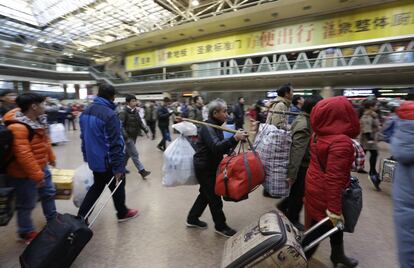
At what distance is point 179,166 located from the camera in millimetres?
2723

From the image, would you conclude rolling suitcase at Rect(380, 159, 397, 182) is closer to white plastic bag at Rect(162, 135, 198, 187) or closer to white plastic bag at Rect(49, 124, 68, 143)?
white plastic bag at Rect(162, 135, 198, 187)

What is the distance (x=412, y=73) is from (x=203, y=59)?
1390 centimetres

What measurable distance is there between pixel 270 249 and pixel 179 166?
140 centimetres

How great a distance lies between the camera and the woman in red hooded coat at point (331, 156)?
5.60ft

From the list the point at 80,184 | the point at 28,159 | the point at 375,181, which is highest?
the point at 28,159

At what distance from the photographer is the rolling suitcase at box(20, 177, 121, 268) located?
1.87 metres

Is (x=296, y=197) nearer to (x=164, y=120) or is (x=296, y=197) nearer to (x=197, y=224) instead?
(x=197, y=224)

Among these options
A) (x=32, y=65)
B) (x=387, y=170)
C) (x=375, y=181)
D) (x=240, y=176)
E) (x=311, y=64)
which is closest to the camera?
(x=240, y=176)

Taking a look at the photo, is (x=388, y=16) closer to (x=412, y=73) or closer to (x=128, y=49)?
(x=412, y=73)

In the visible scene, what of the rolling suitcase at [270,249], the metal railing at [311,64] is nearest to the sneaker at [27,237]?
the rolling suitcase at [270,249]

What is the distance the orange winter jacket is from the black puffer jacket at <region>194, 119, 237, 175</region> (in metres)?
1.53

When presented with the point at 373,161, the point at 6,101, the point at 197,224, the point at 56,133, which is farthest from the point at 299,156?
the point at 56,133

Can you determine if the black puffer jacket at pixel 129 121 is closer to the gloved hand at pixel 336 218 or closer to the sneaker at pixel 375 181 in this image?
the gloved hand at pixel 336 218

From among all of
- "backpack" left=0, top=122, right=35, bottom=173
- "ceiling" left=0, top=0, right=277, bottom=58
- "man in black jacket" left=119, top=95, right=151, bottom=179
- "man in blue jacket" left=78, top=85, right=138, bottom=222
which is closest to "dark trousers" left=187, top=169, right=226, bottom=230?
"man in blue jacket" left=78, top=85, right=138, bottom=222
